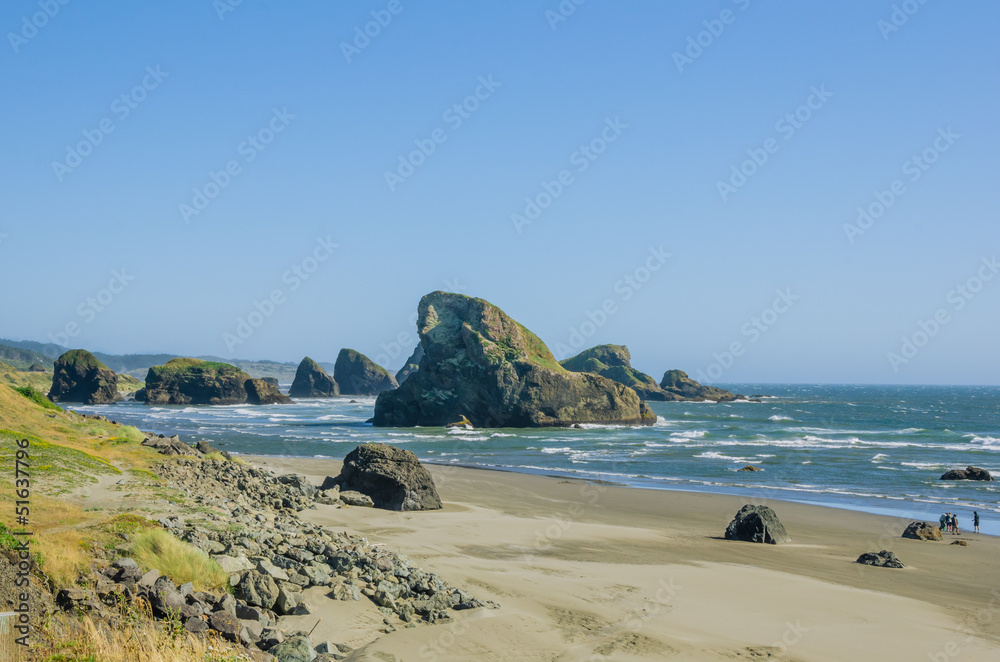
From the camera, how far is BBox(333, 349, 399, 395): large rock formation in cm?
16712

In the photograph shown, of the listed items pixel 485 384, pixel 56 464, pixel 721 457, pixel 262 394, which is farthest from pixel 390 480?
pixel 262 394

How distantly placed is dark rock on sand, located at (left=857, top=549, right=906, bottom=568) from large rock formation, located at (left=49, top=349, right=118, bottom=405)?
12137 cm

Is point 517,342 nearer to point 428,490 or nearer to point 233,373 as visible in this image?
point 428,490

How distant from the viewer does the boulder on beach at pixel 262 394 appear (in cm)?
11919

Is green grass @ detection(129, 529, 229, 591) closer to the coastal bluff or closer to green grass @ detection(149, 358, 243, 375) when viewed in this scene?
the coastal bluff

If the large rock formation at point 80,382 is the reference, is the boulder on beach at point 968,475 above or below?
below

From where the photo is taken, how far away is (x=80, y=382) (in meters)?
117

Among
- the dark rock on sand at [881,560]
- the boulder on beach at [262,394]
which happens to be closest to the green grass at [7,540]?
the dark rock on sand at [881,560]

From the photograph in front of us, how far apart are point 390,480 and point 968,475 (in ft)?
98.5

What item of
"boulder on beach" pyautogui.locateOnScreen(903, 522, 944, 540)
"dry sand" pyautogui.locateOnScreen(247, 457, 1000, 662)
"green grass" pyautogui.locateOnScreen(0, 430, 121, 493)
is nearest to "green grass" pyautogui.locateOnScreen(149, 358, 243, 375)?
"dry sand" pyautogui.locateOnScreen(247, 457, 1000, 662)

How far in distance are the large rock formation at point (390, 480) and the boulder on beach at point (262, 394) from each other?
99.9m

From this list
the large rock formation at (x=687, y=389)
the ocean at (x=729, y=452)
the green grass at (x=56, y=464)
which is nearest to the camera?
the green grass at (x=56, y=464)

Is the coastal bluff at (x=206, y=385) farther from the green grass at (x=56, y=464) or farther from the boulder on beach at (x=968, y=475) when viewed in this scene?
the green grass at (x=56, y=464)

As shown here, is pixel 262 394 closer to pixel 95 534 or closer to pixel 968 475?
pixel 968 475
